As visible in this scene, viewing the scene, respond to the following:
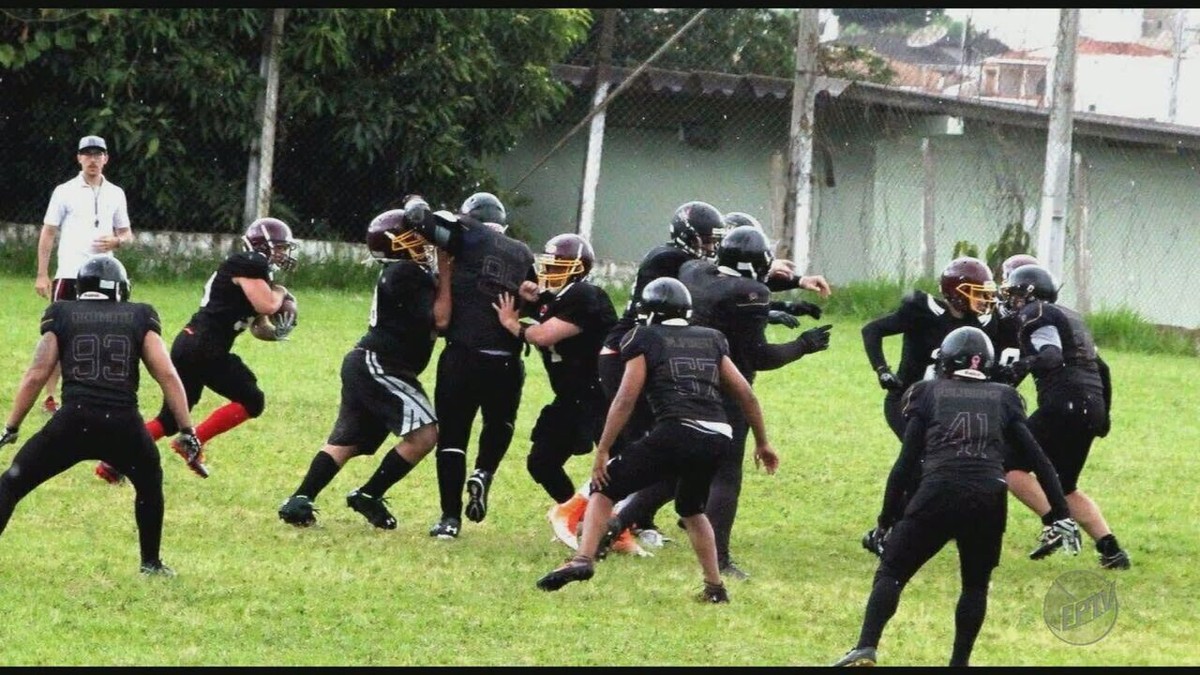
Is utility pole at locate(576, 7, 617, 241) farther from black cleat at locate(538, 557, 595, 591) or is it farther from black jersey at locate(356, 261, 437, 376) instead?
black cleat at locate(538, 557, 595, 591)

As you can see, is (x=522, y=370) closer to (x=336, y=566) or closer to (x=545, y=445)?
(x=545, y=445)

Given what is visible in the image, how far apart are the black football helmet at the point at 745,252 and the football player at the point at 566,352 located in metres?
0.70

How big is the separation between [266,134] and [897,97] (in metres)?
7.97

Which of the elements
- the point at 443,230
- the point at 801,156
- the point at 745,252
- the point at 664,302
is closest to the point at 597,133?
the point at 801,156

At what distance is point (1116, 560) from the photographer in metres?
10.4

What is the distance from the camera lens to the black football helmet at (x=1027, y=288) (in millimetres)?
10383

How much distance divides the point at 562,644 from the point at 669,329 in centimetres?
160

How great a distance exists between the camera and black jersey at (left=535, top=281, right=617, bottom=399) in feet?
33.3

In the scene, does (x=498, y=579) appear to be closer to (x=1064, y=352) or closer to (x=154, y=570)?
(x=154, y=570)

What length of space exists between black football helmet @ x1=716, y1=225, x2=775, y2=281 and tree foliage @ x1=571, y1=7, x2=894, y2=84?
48.5 feet

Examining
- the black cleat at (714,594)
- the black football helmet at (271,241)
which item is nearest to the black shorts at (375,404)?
the black football helmet at (271,241)

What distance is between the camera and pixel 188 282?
20453 mm

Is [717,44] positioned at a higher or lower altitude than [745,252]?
higher
